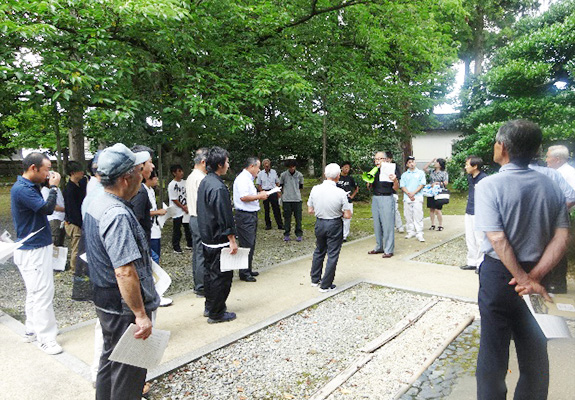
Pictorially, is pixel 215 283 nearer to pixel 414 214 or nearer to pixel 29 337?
pixel 29 337

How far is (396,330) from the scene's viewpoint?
4.39 m

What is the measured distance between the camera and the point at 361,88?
9.95 metres

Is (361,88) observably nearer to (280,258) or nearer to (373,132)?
(373,132)

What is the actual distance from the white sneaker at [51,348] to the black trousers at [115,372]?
178cm

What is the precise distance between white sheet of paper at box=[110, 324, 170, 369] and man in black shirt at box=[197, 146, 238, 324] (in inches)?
86.2

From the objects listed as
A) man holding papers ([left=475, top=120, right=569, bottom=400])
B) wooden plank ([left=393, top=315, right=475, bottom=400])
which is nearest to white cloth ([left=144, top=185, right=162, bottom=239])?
wooden plank ([left=393, top=315, right=475, bottom=400])

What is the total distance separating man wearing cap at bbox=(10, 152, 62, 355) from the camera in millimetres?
3887

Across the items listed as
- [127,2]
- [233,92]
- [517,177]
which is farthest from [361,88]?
[517,177]

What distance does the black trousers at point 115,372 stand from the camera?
2426 millimetres

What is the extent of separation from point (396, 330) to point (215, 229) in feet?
7.86

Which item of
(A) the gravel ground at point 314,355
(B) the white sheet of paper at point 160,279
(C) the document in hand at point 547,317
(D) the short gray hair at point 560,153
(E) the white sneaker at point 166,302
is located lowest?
(A) the gravel ground at point 314,355

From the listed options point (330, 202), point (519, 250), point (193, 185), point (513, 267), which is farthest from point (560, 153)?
point (193, 185)

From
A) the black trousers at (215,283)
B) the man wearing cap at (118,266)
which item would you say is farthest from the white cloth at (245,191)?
the man wearing cap at (118,266)

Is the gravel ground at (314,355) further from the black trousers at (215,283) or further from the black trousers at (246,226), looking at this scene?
the black trousers at (246,226)
